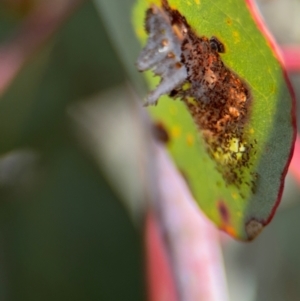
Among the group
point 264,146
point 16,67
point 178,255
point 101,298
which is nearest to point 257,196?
point 264,146

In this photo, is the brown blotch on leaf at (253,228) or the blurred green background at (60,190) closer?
the brown blotch on leaf at (253,228)

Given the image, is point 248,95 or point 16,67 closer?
point 248,95

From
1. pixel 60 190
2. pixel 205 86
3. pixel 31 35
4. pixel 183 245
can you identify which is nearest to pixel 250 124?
pixel 205 86

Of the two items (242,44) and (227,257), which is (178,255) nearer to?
(227,257)

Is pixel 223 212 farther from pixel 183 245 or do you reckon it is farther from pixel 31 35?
pixel 31 35

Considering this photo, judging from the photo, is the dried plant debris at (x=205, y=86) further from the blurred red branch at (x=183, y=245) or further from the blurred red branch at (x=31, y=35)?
the blurred red branch at (x=31, y=35)

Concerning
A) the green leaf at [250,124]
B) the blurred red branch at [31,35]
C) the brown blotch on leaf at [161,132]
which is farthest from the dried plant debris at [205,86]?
the blurred red branch at [31,35]

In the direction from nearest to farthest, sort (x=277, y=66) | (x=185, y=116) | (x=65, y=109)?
1. (x=277, y=66)
2. (x=185, y=116)
3. (x=65, y=109)
